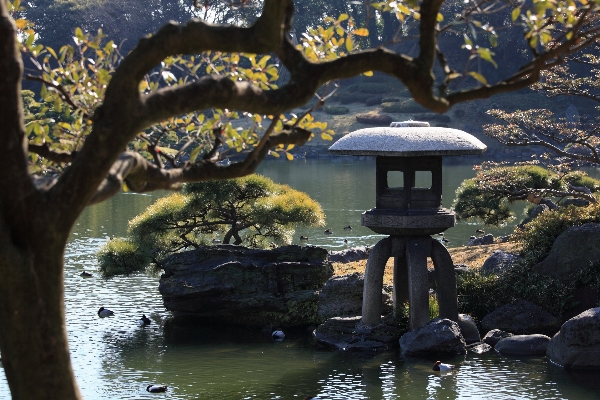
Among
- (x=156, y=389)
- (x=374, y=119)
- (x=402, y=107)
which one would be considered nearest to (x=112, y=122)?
(x=156, y=389)

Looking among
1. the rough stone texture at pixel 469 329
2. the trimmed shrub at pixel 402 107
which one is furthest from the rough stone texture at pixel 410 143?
the trimmed shrub at pixel 402 107

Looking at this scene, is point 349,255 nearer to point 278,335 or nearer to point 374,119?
point 278,335

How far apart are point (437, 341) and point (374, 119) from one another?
48.8 metres

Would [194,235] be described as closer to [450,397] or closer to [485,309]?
[485,309]

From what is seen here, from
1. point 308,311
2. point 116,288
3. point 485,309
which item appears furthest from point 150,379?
point 116,288

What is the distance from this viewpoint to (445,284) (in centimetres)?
1286

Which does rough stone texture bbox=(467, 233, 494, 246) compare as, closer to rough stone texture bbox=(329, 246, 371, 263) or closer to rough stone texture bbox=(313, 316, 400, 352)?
rough stone texture bbox=(329, 246, 371, 263)

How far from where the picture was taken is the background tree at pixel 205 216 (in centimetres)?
1612

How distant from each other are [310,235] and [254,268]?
510 inches

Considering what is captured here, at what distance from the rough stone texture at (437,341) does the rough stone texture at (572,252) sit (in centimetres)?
244

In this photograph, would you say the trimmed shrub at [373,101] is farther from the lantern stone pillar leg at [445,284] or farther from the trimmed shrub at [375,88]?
the lantern stone pillar leg at [445,284]

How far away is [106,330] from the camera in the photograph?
14516mm

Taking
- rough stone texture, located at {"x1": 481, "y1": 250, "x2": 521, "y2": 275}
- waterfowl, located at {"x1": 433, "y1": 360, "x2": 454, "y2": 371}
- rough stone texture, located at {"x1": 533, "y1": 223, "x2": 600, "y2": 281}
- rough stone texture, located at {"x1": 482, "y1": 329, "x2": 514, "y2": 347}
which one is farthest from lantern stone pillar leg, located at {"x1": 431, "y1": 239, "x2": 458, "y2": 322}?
rough stone texture, located at {"x1": 533, "y1": 223, "x2": 600, "y2": 281}

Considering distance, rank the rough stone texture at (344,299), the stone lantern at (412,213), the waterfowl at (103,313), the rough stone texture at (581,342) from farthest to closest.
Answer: the waterfowl at (103,313)
the rough stone texture at (344,299)
the stone lantern at (412,213)
the rough stone texture at (581,342)
